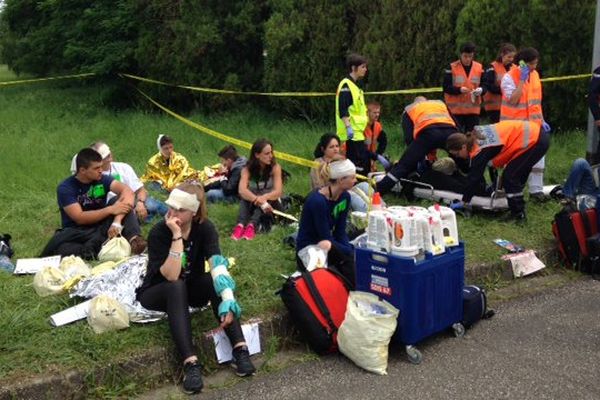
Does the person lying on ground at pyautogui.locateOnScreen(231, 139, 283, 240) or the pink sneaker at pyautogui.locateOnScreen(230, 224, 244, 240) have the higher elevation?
the person lying on ground at pyautogui.locateOnScreen(231, 139, 283, 240)

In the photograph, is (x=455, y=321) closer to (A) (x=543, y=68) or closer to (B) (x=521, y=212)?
(B) (x=521, y=212)

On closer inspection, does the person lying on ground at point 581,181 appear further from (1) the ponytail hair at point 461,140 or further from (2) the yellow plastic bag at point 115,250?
(2) the yellow plastic bag at point 115,250

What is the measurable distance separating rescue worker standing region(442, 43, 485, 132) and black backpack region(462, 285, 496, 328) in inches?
176

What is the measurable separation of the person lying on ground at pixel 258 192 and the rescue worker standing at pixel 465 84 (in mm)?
3202

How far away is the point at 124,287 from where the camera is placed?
186 inches

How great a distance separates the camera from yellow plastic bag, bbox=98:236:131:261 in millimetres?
5625

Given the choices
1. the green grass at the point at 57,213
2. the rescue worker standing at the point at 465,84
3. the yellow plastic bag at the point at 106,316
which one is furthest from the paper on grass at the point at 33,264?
the rescue worker standing at the point at 465,84

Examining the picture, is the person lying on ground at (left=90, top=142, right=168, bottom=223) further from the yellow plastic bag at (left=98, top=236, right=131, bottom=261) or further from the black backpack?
the black backpack

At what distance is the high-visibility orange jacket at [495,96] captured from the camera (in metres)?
8.77

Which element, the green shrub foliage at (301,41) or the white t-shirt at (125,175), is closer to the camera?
the white t-shirt at (125,175)

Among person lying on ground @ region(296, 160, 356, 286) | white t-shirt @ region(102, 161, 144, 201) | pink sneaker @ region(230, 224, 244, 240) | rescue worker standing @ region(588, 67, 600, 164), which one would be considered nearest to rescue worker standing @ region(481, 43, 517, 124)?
rescue worker standing @ region(588, 67, 600, 164)

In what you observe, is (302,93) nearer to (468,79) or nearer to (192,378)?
(468,79)

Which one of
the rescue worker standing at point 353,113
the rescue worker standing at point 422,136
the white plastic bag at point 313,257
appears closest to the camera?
the white plastic bag at point 313,257

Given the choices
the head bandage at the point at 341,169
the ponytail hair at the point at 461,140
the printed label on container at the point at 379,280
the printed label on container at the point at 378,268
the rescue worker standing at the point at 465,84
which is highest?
the rescue worker standing at the point at 465,84
